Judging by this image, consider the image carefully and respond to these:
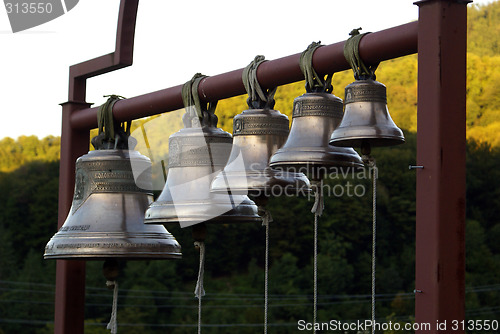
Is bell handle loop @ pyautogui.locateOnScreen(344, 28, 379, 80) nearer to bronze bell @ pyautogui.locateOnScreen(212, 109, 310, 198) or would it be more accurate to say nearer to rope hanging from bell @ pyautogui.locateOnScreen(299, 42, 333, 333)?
rope hanging from bell @ pyautogui.locateOnScreen(299, 42, 333, 333)

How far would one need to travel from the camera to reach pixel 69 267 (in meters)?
4.27

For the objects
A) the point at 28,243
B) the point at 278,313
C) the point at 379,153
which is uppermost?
the point at 379,153

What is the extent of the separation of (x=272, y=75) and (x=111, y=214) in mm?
911

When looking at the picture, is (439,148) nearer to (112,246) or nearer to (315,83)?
(315,83)

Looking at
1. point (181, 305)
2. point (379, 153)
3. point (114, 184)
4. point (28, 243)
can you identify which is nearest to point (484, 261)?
point (379, 153)

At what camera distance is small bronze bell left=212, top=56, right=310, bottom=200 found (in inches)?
129

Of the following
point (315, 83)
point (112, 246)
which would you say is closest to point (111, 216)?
point (112, 246)

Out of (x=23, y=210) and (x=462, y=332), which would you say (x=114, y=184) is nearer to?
(x=462, y=332)

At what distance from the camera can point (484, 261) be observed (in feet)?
91.6

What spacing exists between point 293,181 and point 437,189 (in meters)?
0.79

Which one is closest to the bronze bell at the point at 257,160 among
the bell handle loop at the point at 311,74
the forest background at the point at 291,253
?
the bell handle loop at the point at 311,74

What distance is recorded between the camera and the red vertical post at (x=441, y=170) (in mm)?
2586

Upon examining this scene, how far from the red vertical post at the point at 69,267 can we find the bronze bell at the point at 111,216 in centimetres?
44

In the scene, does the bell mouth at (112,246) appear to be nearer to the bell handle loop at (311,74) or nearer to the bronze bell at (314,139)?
the bronze bell at (314,139)
